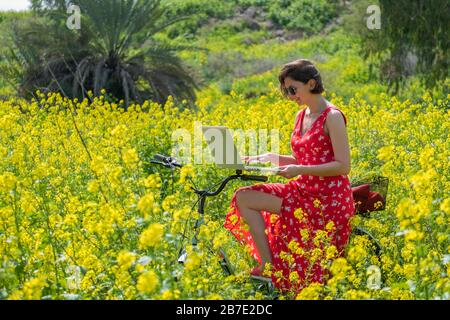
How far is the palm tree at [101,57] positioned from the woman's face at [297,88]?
652cm

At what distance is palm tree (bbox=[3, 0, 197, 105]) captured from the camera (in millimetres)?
10617

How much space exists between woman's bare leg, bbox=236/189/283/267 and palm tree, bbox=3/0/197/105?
662 centimetres

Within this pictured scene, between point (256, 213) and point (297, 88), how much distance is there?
65 centimetres

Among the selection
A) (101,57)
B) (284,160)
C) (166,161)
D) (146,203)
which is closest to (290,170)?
(284,160)

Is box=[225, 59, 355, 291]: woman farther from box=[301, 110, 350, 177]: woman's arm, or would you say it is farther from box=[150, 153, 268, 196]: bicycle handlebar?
box=[150, 153, 268, 196]: bicycle handlebar

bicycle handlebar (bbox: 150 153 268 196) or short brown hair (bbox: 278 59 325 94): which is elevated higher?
short brown hair (bbox: 278 59 325 94)

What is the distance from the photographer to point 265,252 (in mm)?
3977

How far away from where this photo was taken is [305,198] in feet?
13.3

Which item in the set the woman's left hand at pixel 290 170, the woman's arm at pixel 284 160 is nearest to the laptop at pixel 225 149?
the woman's left hand at pixel 290 170

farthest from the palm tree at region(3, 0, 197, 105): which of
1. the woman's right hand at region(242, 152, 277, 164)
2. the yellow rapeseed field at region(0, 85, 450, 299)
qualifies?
the woman's right hand at region(242, 152, 277, 164)

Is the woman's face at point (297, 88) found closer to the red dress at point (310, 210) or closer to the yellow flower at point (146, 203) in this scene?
the red dress at point (310, 210)

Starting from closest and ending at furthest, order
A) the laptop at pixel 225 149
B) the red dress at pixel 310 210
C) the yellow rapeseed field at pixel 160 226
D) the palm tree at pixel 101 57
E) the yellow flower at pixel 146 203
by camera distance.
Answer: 1. the yellow flower at pixel 146 203
2. the yellow rapeseed field at pixel 160 226
3. the laptop at pixel 225 149
4. the red dress at pixel 310 210
5. the palm tree at pixel 101 57

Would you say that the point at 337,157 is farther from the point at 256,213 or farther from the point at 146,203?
the point at 146,203

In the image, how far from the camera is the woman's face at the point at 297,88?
4008mm
